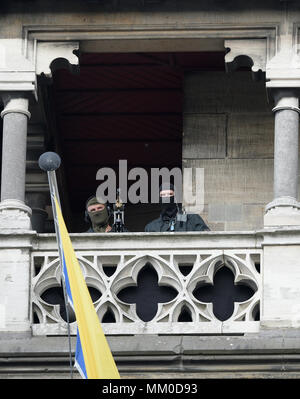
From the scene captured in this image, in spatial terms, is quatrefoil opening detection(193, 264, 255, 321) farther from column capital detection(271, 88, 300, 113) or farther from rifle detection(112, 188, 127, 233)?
column capital detection(271, 88, 300, 113)

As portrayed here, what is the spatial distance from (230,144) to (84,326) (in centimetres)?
504

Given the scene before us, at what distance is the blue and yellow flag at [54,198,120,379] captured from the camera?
28.3 metres

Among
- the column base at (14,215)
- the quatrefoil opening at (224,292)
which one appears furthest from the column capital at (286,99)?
the column base at (14,215)

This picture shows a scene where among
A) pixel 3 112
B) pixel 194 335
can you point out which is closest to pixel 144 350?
A: pixel 194 335

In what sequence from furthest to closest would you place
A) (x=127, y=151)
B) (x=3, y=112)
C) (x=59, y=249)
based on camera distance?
(x=127, y=151), (x=3, y=112), (x=59, y=249)

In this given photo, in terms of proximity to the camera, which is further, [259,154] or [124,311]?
[259,154]

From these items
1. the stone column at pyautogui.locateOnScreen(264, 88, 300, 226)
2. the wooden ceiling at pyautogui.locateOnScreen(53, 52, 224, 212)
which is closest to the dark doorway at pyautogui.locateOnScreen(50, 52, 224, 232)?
the wooden ceiling at pyautogui.locateOnScreen(53, 52, 224, 212)

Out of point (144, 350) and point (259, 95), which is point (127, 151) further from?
point (144, 350)

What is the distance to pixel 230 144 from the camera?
33.2 m

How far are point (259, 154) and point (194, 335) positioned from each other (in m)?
3.55

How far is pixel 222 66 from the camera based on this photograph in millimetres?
33719

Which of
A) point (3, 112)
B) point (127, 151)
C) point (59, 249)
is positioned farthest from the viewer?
point (127, 151)

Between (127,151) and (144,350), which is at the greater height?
(127,151)

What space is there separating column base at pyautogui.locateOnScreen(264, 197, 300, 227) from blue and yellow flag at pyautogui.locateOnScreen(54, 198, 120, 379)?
88.1 inches
